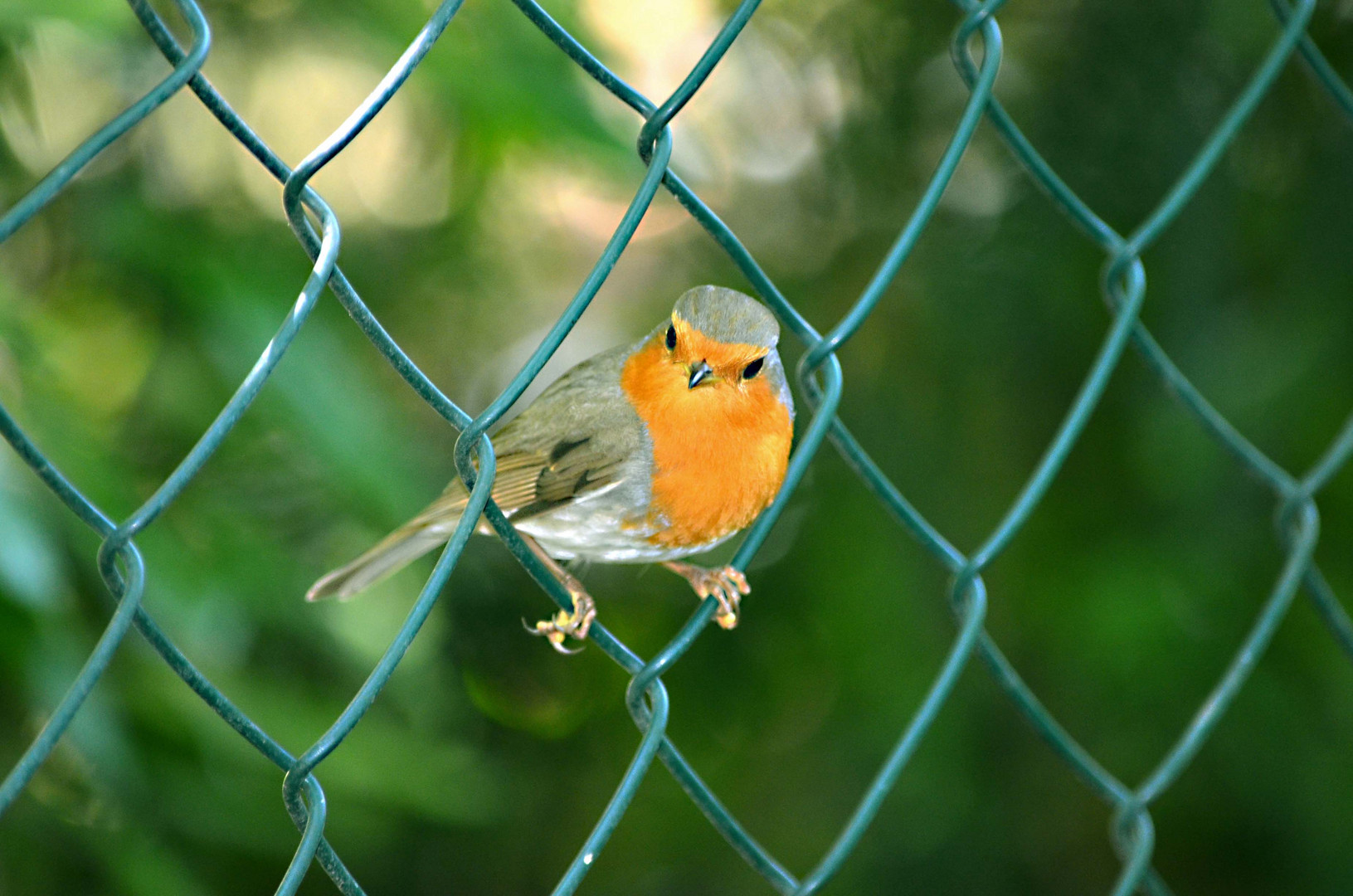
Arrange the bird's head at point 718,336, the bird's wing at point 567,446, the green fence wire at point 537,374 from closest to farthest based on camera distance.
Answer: the green fence wire at point 537,374, the bird's head at point 718,336, the bird's wing at point 567,446

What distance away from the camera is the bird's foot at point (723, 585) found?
1.35 m

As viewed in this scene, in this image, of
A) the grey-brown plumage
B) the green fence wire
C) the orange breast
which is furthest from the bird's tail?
the green fence wire

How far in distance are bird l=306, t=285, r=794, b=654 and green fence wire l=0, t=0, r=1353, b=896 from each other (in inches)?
12.5

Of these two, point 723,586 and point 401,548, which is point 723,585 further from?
point 401,548

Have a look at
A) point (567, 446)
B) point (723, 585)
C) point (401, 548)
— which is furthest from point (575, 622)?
point (401, 548)

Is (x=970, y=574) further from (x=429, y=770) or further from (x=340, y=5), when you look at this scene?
(x=340, y=5)

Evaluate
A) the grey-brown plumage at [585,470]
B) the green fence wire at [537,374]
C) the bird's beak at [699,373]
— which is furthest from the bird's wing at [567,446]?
the green fence wire at [537,374]

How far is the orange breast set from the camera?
1.66m

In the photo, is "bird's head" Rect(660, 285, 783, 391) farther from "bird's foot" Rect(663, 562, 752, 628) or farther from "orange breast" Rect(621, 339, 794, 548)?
"bird's foot" Rect(663, 562, 752, 628)

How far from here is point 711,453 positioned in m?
1.67

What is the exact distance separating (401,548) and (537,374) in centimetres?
104

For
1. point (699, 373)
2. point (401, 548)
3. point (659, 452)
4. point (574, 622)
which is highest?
point (699, 373)

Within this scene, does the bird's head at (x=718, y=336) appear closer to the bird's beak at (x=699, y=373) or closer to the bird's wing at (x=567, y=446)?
the bird's beak at (x=699, y=373)

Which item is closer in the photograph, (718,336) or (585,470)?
(718,336)
